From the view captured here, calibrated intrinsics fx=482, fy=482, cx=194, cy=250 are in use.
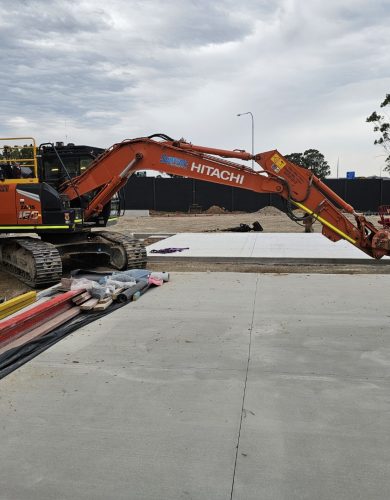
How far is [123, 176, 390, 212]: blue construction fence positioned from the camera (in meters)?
38.4

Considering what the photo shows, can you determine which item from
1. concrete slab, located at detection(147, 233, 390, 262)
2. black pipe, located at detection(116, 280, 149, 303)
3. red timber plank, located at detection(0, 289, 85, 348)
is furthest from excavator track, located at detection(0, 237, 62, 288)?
concrete slab, located at detection(147, 233, 390, 262)

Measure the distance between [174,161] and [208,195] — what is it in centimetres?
3081

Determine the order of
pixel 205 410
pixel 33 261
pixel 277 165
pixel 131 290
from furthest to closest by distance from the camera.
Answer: pixel 277 165 < pixel 33 261 < pixel 131 290 < pixel 205 410

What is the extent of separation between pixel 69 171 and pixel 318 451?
336 inches

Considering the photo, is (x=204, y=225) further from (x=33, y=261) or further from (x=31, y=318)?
(x=31, y=318)

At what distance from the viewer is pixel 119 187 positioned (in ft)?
32.8

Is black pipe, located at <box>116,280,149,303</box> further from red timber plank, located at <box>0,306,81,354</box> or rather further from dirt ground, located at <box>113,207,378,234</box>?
dirt ground, located at <box>113,207,378,234</box>

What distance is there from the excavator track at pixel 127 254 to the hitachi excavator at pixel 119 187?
25 mm

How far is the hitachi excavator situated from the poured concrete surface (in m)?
2.81

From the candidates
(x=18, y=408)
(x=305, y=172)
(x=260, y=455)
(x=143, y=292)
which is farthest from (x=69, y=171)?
(x=260, y=455)

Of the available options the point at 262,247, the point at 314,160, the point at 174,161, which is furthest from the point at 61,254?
the point at 314,160

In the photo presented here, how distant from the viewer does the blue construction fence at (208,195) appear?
38406 mm

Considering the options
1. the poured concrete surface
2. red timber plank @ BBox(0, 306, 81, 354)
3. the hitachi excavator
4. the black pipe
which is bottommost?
the poured concrete surface

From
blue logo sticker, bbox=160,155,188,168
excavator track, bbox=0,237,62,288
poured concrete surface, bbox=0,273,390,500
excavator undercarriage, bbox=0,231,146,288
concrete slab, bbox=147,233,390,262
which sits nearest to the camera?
poured concrete surface, bbox=0,273,390,500
